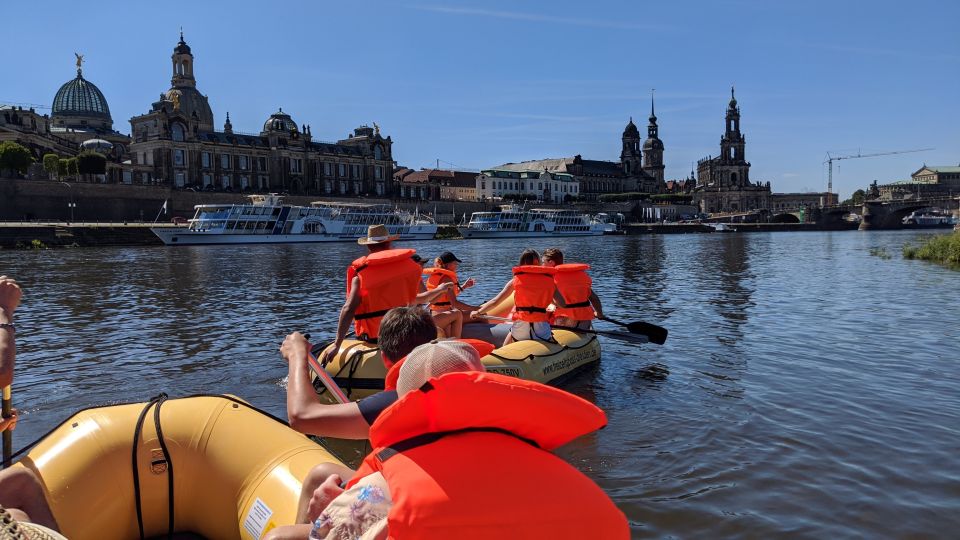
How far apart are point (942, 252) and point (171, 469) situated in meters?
39.0

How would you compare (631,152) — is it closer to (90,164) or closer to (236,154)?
(236,154)

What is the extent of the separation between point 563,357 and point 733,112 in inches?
6986

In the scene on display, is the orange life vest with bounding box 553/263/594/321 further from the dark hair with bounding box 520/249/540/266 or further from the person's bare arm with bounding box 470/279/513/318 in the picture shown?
the person's bare arm with bounding box 470/279/513/318

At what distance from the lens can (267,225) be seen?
62.2 meters

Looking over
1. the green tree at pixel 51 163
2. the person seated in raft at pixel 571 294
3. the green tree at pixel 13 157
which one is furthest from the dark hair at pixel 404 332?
the green tree at pixel 51 163

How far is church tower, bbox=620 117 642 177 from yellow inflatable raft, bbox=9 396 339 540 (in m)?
168

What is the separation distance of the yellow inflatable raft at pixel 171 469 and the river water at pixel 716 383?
310cm

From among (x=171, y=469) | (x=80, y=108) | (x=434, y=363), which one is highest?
(x=80, y=108)

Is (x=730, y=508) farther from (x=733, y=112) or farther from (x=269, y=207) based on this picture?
(x=733, y=112)

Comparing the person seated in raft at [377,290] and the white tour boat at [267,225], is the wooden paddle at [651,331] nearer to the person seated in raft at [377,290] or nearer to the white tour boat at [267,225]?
the person seated in raft at [377,290]

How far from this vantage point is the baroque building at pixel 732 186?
532 feet

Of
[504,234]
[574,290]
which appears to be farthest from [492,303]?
[504,234]

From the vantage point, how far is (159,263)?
37000 millimetres

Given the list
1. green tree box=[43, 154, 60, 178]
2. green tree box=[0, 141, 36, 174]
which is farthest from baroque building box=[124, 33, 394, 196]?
green tree box=[0, 141, 36, 174]
